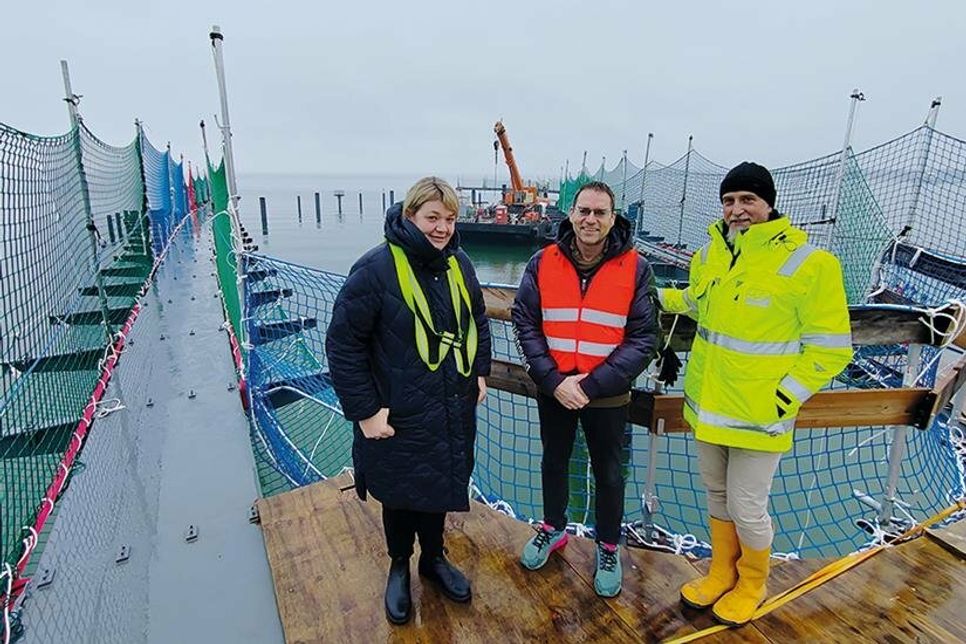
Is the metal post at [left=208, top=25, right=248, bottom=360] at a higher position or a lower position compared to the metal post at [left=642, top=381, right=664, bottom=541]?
higher

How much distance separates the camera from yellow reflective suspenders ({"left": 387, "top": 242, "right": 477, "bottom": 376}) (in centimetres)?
158

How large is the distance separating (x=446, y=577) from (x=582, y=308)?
1.11 metres

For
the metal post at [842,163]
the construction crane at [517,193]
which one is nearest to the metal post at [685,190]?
the metal post at [842,163]

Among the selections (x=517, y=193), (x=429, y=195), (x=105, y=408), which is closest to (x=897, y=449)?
(x=429, y=195)

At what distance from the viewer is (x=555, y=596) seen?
1869 mm

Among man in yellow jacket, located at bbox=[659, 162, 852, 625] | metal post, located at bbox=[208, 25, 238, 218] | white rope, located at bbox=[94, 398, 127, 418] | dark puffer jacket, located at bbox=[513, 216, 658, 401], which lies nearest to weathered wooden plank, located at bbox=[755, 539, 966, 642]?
man in yellow jacket, located at bbox=[659, 162, 852, 625]

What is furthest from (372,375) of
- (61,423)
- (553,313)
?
(61,423)

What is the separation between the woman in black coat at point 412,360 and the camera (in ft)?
5.09

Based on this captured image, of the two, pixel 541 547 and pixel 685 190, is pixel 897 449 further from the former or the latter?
pixel 685 190

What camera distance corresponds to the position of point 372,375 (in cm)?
161

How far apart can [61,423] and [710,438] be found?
3282mm

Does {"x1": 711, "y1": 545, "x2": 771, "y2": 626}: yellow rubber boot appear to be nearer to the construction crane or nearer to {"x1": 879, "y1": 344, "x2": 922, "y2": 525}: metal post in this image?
{"x1": 879, "y1": 344, "x2": 922, "y2": 525}: metal post

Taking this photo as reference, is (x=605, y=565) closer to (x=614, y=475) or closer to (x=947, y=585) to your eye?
(x=614, y=475)

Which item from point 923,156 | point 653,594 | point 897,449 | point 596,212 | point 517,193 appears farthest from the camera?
point 517,193
